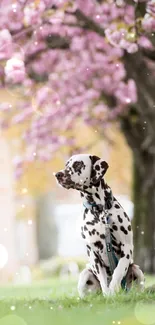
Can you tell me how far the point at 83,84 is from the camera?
37.6 ft

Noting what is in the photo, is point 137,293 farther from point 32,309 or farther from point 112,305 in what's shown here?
point 32,309

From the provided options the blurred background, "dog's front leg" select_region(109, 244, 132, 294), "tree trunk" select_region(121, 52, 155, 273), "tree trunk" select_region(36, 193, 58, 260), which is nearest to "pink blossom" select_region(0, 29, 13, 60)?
"dog's front leg" select_region(109, 244, 132, 294)

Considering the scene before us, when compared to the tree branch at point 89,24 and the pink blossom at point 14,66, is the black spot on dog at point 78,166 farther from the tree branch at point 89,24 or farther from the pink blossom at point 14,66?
the pink blossom at point 14,66

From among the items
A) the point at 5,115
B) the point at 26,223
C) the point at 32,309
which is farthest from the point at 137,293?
the point at 26,223

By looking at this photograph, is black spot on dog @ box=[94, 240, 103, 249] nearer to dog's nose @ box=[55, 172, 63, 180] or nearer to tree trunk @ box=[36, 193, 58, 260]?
dog's nose @ box=[55, 172, 63, 180]

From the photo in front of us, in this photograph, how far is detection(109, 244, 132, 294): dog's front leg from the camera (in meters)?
4.76

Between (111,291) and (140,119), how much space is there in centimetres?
676

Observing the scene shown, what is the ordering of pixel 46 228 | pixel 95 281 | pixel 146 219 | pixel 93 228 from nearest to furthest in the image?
pixel 93 228, pixel 95 281, pixel 146 219, pixel 46 228

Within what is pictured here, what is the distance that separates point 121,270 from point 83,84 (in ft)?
22.9

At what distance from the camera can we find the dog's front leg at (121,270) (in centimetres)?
476

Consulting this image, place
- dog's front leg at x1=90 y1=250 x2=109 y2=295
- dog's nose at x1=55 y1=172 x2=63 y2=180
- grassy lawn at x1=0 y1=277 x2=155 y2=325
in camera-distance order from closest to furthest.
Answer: grassy lawn at x1=0 y1=277 x2=155 y2=325, dog's nose at x1=55 y1=172 x2=63 y2=180, dog's front leg at x1=90 y1=250 x2=109 y2=295

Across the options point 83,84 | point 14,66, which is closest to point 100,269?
point 14,66

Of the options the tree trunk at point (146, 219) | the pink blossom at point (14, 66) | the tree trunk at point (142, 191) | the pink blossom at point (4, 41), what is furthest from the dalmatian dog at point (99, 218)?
the tree trunk at point (146, 219)

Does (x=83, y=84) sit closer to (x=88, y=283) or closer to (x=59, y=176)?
(x=88, y=283)
